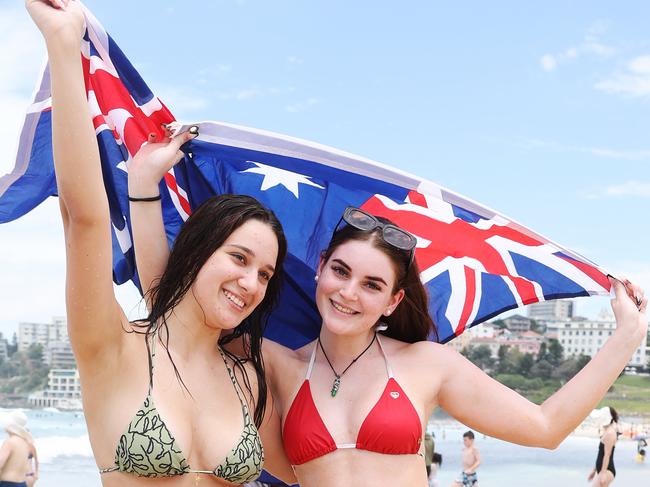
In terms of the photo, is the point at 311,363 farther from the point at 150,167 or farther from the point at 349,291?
the point at 150,167

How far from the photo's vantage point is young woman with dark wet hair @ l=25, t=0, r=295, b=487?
206 cm

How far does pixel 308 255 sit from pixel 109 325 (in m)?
1.19

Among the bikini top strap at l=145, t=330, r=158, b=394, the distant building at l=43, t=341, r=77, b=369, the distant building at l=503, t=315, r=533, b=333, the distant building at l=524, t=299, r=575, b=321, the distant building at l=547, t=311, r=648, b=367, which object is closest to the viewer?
the bikini top strap at l=145, t=330, r=158, b=394

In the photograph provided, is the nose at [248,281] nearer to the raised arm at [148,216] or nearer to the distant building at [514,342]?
the raised arm at [148,216]

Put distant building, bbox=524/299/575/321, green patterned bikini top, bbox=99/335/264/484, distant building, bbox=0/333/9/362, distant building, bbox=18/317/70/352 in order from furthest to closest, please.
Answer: distant building, bbox=524/299/575/321, distant building, bbox=18/317/70/352, distant building, bbox=0/333/9/362, green patterned bikini top, bbox=99/335/264/484

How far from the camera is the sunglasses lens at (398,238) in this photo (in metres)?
2.92

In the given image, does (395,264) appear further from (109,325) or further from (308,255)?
(109,325)

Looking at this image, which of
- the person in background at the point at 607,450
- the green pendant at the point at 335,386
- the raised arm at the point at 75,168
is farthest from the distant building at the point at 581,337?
the raised arm at the point at 75,168

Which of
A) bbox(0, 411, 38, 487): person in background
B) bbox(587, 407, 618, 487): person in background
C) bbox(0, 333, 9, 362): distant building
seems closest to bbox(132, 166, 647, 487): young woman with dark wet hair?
bbox(0, 411, 38, 487): person in background

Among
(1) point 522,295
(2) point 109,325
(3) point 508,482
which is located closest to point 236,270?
(2) point 109,325

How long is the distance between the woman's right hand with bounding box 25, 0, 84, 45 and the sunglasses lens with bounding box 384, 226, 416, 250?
126 centimetres

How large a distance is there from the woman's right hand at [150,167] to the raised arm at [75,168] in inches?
29.5

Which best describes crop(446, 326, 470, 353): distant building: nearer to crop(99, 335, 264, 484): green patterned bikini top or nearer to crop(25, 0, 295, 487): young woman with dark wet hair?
crop(25, 0, 295, 487): young woman with dark wet hair

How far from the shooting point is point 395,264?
9.62ft
